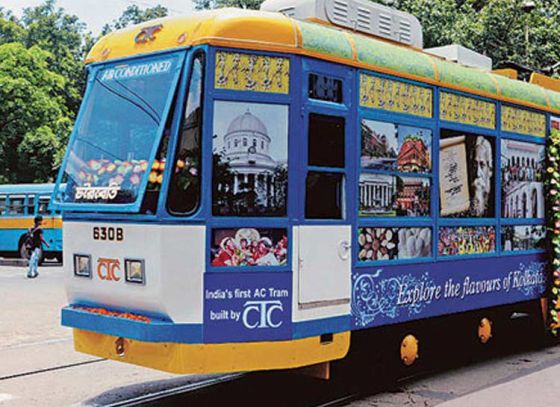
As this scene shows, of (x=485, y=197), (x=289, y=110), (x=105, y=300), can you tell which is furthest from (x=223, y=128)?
(x=485, y=197)

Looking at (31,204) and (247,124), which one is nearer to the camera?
(247,124)

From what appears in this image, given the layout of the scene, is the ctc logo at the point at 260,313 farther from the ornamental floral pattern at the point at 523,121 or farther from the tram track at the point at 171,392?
the ornamental floral pattern at the point at 523,121

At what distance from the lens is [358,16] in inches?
300

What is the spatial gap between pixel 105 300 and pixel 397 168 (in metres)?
2.92

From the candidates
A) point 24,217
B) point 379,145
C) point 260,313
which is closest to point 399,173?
point 379,145

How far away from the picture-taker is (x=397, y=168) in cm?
741

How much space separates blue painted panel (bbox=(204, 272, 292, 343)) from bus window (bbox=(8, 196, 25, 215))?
2090cm

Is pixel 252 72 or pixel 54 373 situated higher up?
pixel 252 72

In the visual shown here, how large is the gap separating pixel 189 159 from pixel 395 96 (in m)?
2.31

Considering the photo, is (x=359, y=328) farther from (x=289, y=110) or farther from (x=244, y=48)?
(x=244, y=48)

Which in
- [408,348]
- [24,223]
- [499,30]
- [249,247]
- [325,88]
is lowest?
[408,348]

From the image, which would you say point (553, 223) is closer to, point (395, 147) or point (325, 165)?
point (395, 147)

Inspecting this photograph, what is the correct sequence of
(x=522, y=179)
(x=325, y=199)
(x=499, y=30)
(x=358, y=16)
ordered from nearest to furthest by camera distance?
(x=325, y=199), (x=358, y=16), (x=522, y=179), (x=499, y=30)

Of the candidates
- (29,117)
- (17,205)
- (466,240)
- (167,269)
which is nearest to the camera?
(167,269)
